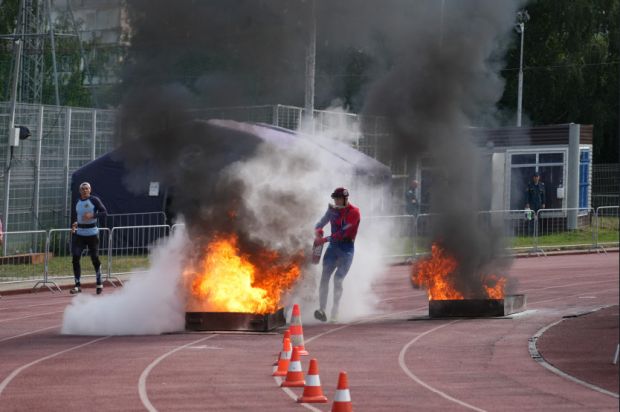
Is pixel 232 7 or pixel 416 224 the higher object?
pixel 232 7

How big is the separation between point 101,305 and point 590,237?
66.3ft

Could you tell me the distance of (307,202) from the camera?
18.6 meters

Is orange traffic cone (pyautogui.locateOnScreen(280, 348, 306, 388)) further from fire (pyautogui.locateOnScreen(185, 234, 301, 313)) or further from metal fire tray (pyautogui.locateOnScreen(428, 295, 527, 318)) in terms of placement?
metal fire tray (pyautogui.locateOnScreen(428, 295, 527, 318))

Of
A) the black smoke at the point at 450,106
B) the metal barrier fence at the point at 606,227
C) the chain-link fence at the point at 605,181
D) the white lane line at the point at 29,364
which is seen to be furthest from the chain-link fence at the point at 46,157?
the chain-link fence at the point at 605,181

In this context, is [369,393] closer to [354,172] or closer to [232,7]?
[232,7]

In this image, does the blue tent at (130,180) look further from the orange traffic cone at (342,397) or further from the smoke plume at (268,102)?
the orange traffic cone at (342,397)

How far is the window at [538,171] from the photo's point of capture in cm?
3984

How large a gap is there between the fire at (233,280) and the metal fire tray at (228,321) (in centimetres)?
27

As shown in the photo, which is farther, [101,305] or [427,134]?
[427,134]

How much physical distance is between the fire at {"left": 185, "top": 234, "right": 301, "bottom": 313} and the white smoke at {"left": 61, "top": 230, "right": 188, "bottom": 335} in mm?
338

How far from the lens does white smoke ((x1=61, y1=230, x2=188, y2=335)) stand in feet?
55.8

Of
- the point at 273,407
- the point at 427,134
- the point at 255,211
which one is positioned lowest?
the point at 273,407

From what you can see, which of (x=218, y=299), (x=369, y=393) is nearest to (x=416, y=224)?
(x=218, y=299)

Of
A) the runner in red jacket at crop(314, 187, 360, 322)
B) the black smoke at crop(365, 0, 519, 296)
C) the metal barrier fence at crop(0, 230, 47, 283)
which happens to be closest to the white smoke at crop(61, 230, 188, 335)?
the runner in red jacket at crop(314, 187, 360, 322)
